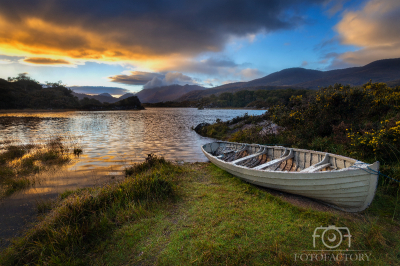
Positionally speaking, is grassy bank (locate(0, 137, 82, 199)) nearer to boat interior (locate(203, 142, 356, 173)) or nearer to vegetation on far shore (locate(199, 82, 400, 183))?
boat interior (locate(203, 142, 356, 173))

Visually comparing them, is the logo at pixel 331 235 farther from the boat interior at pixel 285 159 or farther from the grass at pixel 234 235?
the boat interior at pixel 285 159

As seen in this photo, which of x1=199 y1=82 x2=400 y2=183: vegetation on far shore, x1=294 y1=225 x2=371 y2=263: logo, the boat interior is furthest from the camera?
x1=199 y1=82 x2=400 y2=183: vegetation on far shore

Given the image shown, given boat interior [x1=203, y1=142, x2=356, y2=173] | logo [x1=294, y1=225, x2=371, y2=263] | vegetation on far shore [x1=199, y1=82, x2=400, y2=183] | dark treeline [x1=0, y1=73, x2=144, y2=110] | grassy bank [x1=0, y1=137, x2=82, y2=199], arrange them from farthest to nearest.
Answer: dark treeline [x1=0, y1=73, x2=144, y2=110]
grassy bank [x1=0, y1=137, x2=82, y2=199]
vegetation on far shore [x1=199, y1=82, x2=400, y2=183]
boat interior [x1=203, y1=142, x2=356, y2=173]
logo [x1=294, y1=225, x2=371, y2=263]

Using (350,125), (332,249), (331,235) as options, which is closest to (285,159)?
(331,235)

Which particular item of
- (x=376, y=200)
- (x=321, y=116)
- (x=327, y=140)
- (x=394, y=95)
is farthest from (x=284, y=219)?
(x=394, y=95)

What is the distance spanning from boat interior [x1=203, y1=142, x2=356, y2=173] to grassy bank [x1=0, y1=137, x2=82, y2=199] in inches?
364

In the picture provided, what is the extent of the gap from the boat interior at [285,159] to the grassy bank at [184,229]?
1.47 metres

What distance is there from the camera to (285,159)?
805cm

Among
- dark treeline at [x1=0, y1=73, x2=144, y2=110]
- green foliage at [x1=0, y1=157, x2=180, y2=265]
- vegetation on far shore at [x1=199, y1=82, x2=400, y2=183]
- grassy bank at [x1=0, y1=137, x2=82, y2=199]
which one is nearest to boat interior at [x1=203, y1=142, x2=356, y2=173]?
vegetation on far shore at [x1=199, y1=82, x2=400, y2=183]

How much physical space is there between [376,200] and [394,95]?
7701 mm

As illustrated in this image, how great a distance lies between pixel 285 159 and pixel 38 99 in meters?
116

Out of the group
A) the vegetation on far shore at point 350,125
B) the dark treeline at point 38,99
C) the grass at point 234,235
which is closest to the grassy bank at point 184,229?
the grass at point 234,235

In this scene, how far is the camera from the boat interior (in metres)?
6.43

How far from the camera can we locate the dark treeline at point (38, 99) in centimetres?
7769
